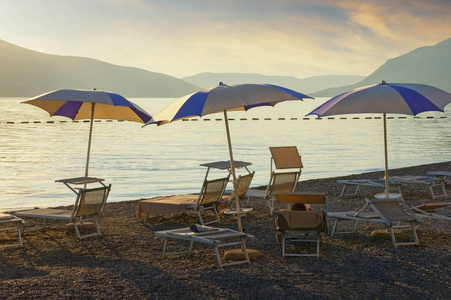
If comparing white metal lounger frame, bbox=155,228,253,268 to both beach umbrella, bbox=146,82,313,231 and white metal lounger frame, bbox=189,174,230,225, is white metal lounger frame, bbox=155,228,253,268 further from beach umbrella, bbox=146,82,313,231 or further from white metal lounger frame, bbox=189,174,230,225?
white metal lounger frame, bbox=189,174,230,225

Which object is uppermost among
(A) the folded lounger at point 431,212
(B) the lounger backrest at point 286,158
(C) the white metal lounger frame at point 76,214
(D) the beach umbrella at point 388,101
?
(D) the beach umbrella at point 388,101

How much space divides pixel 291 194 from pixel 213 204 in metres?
1.60

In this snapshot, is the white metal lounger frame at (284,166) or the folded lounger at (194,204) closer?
the folded lounger at (194,204)

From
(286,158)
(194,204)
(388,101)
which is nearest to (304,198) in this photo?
(388,101)

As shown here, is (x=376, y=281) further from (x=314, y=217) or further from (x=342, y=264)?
(x=314, y=217)

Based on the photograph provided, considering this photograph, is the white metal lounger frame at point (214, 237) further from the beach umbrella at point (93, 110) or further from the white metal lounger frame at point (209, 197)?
the beach umbrella at point (93, 110)

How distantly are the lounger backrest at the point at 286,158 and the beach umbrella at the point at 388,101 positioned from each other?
7.44ft

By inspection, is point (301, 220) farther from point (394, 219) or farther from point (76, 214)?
point (76, 214)

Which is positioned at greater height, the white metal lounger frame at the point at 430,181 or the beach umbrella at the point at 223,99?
the beach umbrella at the point at 223,99

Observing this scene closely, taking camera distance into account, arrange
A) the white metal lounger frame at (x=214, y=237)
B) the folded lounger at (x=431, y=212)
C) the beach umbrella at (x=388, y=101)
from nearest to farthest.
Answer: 1. the white metal lounger frame at (x=214, y=237)
2. the beach umbrella at (x=388, y=101)
3. the folded lounger at (x=431, y=212)

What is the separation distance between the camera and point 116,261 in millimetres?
6367

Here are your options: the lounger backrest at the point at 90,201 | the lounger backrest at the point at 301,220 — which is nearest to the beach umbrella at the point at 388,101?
the lounger backrest at the point at 301,220

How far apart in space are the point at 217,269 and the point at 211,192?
8.73 ft

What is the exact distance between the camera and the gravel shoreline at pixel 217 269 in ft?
16.6
